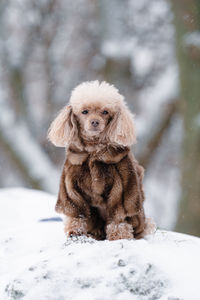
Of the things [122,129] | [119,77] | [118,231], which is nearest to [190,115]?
[119,77]

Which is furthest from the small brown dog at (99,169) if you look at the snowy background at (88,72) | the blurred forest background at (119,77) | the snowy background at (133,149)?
the snowy background at (88,72)

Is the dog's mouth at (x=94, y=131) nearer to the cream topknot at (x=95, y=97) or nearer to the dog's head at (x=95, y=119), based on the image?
the dog's head at (x=95, y=119)

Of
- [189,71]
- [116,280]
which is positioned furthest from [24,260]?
[189,71]

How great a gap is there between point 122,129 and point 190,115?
2278mm

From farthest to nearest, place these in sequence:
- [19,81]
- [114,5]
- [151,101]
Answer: [19,81], [151,101], [114,5]

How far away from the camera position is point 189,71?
4.73 m

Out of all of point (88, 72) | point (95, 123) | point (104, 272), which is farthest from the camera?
point (88, 72)

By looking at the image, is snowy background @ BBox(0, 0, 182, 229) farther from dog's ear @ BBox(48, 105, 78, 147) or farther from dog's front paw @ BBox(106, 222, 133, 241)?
dog's ear @ BBox(48, 105, 78, 147)

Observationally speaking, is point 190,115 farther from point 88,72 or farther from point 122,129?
point 88,72

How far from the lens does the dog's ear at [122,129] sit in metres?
2.67

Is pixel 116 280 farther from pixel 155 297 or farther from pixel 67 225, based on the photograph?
pixel 67 225

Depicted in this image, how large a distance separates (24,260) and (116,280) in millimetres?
707

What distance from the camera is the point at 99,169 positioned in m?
2.63

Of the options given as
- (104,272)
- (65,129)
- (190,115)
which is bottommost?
(104,272)
